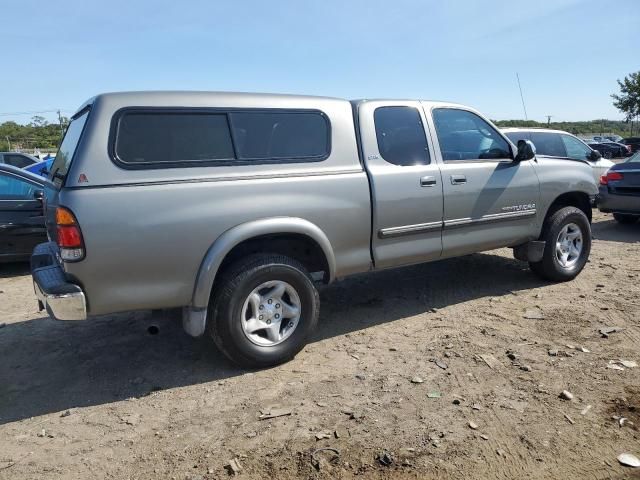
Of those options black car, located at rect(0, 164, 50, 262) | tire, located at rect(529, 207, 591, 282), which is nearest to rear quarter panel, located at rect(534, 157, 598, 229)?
tire, located at rect(529, 207, 591, 282)

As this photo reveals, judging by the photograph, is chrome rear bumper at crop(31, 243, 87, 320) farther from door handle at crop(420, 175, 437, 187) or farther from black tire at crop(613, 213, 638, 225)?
black tire at crop(613, 213, 638, 225)

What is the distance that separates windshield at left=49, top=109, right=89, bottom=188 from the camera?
3.46m

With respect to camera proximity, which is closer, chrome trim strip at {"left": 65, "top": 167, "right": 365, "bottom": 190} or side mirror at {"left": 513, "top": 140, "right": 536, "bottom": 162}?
chrome trim strip at {"left": 65, "top": 167, "right": 365, "bottom": 190}

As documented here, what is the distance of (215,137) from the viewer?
12.0 feet

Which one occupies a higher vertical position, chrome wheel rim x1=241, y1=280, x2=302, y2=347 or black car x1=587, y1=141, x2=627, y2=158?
black car x1=587, y1=141, x2=627, y2=158

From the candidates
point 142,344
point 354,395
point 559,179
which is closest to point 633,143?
point 559,179

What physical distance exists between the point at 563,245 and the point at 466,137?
182cm

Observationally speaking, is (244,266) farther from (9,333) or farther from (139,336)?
(9,333)

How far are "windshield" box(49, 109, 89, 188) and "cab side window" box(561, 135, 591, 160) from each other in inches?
373

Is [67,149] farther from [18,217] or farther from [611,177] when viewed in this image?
[611,177]

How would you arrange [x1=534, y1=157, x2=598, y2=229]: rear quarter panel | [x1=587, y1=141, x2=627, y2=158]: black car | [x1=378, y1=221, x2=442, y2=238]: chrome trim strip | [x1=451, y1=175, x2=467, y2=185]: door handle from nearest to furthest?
[x1=378, y1=221, x2=442, y2=238]: chrome trim strip → [x1=451, y1=175, x2=467, y2=185]: door handle → [x1=534, y1=157, x2=598, y2=229]: rear quarter panel → [x1=587, y1=141, x2=627, y2=158]: black car

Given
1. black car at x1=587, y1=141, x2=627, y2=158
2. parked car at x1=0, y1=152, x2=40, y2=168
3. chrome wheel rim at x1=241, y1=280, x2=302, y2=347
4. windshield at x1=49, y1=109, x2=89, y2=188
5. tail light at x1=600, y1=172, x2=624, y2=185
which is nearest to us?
windshield at x1=49, y1=109, x2=89, y2=188

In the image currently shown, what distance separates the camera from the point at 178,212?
3350 millimetres

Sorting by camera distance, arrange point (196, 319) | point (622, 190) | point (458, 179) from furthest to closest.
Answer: point (622, 190) < point (458, 179) < point (196, 319)
